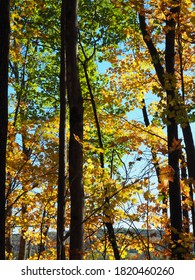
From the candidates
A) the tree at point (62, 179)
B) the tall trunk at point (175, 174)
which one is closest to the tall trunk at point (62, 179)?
the tree at point (62, 179)

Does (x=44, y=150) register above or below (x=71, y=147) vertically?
above

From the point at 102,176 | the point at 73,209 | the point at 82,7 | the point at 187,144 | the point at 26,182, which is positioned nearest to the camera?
the point at 73,209

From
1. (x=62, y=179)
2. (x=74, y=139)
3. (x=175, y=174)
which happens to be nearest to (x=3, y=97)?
(x=74, y=139)

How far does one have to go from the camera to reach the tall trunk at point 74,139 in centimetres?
525

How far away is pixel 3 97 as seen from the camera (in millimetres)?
4320

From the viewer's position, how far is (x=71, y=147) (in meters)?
5.51

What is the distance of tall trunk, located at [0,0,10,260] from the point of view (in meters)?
3.96

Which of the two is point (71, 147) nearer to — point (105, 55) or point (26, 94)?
point (105, 55)

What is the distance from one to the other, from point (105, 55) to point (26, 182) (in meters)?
6.08

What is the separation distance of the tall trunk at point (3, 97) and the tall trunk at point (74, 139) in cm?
132

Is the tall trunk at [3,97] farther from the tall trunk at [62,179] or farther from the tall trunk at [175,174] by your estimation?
the tall trunk at [175,174]
